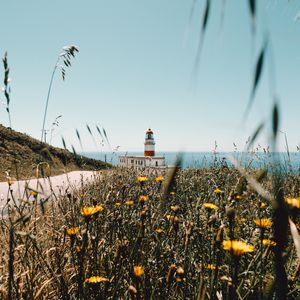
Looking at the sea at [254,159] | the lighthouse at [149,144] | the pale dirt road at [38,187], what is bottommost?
the pale dirt road at [38,187]

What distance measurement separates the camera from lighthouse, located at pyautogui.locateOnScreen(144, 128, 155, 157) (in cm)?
3019

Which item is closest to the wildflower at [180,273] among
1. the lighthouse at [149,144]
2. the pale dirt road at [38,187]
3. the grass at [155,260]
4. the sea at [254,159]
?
the grass at [155,260]

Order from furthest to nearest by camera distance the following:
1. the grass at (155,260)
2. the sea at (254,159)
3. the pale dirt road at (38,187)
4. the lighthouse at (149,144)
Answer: the lighthouse at (149,144)
the pale dirt road at (38,187)
the grass at (155,260)
the sea at (254,159)

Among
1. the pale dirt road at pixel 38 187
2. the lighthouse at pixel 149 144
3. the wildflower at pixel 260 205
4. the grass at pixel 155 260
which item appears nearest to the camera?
the grass at pixel 155 260

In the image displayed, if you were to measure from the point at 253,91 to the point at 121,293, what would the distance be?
71.4 inches

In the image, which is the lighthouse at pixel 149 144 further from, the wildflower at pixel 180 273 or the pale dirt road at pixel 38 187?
the wildflower at pixel 180 273

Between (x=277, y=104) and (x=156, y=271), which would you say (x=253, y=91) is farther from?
(x=156, y=271)

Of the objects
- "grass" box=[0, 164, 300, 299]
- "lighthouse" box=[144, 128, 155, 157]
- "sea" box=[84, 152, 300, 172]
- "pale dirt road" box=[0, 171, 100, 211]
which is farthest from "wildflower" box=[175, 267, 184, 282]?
"lighthouse" box=[144, 128, 155, 157]

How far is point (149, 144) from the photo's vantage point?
100 feet

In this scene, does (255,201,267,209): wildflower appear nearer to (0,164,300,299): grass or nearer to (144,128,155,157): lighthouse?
(0,164,300,299): grass

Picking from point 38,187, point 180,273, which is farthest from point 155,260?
point 38,187

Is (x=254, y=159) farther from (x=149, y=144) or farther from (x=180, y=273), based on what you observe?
(x=149, y=144)

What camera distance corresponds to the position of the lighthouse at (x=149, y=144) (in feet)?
99.0

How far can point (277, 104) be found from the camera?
0.54m
